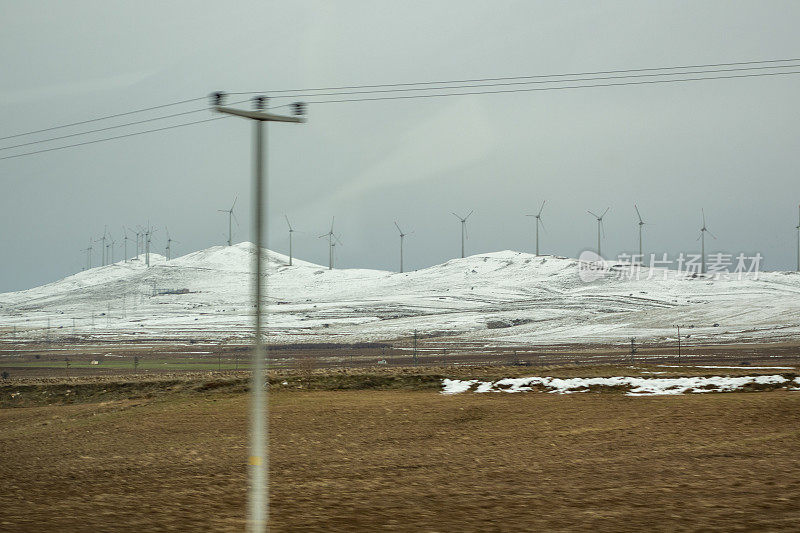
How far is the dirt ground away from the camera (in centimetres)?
1448

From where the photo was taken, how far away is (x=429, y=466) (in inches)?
805

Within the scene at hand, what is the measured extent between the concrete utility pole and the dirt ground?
236 centimetres

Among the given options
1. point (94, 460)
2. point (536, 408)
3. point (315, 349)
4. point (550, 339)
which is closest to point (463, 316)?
point (550, 339)

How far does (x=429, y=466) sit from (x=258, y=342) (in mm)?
9577

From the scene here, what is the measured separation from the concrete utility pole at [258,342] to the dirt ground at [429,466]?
7.74ft

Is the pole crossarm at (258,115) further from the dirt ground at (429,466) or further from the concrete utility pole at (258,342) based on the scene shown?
the dirt ground at (429,466)

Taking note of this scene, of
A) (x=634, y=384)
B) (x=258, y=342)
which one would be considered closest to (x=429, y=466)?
(x=258, y=342)

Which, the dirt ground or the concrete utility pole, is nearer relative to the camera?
the concrete utility pole

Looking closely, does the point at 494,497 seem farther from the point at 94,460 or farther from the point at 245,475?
the point at 94,460

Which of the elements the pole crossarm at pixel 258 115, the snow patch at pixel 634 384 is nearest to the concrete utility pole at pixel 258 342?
the pole crossarm at pixel 258 115

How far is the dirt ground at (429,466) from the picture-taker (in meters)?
14.5

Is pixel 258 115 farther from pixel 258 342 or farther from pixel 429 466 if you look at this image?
pixel 429 466

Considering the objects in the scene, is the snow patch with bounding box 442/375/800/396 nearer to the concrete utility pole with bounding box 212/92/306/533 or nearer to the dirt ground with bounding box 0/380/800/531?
the dirt ground with bounding box 0/380/800/531

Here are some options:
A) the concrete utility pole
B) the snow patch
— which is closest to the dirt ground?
the concrete utility pole
